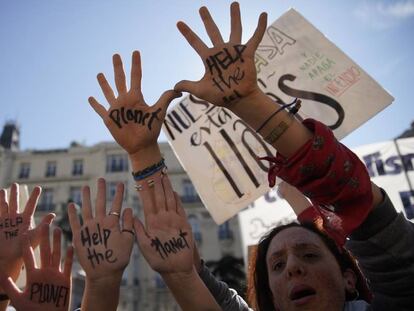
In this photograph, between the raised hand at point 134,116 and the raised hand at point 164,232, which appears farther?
the raised hand at point 134,116

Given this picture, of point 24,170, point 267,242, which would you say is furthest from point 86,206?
point 24,170

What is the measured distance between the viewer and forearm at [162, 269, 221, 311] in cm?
154

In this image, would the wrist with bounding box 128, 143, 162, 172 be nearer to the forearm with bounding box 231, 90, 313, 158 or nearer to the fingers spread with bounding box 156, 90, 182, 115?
the fingers spread with bounding box 156, 90, 182, 115

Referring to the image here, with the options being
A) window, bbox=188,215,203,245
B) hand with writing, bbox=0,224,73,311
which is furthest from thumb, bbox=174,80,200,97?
window, bbox=188,215,203,245

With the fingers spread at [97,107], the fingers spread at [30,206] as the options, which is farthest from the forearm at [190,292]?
the fingers spread at [30,206]

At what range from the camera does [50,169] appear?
3438cm

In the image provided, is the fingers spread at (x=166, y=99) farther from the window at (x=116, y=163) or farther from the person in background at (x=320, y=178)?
the window at (x=116, y=163)

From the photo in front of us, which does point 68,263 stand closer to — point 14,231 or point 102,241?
point 102,241

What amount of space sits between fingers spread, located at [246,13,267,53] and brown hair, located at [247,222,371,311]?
1016 millimetres

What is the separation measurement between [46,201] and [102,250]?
1332 inches

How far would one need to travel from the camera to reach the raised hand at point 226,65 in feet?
4.95

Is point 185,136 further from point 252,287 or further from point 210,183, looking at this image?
point 252,287

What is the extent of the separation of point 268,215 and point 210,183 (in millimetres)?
2067

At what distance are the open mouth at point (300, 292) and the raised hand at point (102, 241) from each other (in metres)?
0.74
